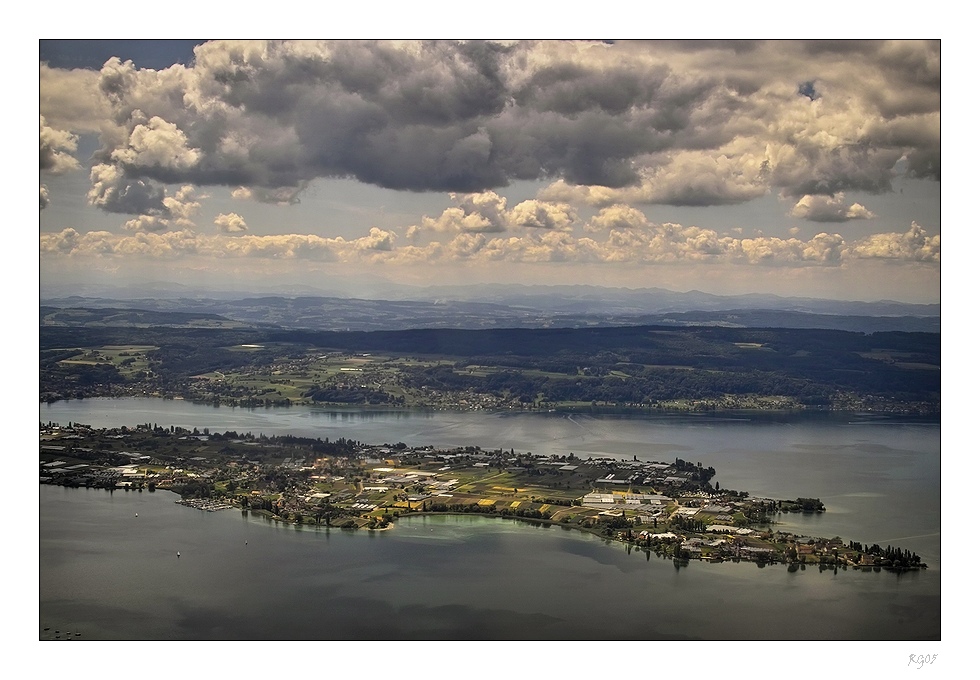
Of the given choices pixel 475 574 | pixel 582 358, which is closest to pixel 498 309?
pixel 582 358

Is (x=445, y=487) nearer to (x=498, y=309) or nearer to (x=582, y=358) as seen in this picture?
(x=498, y=309)

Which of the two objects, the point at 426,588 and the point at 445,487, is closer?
the point at 426,588

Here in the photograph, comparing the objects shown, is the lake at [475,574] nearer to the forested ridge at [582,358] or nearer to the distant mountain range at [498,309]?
the forested ridge at [582,358]

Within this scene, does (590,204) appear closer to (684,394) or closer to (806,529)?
(684,394)

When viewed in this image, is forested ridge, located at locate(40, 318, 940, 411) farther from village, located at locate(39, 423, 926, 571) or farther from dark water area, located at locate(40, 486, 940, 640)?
dark water area, located at locate(40, 486, 940, 640)

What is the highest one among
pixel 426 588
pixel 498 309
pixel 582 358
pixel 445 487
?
pixel 498 309


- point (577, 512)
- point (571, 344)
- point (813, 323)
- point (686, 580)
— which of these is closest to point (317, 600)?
point (577, 512)

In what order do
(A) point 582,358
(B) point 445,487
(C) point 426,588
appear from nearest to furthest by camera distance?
(C) point 426,588 < (B) point 445,487 < (A) point 582,358
